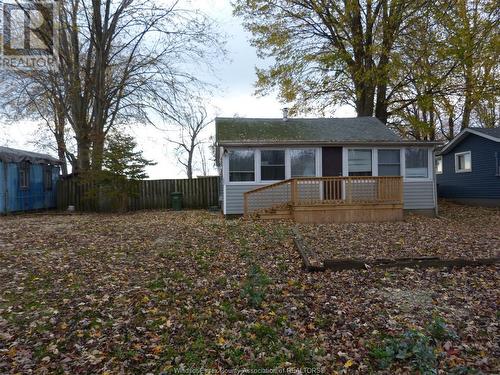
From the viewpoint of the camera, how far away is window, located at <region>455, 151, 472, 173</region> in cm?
1848

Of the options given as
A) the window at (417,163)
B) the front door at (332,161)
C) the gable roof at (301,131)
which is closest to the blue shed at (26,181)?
the gable roof at (301,131)

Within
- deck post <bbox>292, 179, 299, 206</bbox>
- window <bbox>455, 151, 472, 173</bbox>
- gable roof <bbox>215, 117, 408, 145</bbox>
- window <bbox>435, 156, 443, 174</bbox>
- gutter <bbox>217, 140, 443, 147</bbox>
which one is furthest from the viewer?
window <bbox>435, 156, 443, 174</bbox>

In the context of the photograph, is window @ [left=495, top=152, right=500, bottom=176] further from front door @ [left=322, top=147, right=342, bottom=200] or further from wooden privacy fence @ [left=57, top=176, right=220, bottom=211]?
wooden privacy fence @ [left=57, top=176, right=220, bottom=211]

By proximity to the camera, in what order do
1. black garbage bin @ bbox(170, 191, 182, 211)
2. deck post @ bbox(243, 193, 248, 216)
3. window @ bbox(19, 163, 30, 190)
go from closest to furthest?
1. deck post @ bbox(243, 193, 248, 216)
2. window @ bbox(19, 163, 30, 190)
3. black garbage bin @ bbox(170, 191, 182, 211)

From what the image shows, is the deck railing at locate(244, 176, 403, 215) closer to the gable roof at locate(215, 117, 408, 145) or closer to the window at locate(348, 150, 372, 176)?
the window at locate(348, 150, 372, 176)

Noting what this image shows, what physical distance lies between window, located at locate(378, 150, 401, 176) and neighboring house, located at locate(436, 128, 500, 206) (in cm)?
563

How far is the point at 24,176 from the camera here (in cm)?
1564

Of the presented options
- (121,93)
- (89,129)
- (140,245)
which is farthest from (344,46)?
(140,245)

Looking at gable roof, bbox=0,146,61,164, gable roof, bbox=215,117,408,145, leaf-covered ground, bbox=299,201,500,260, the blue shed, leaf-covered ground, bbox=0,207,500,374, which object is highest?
gable roof, bbox=215,117,408,145

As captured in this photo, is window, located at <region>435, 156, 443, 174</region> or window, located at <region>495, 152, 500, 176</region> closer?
window, located at <region>495, 152, 500, 176</region>

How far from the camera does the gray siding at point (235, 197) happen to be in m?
13.2

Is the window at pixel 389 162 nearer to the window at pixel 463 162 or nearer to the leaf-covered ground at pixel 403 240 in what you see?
the leaf-covered ground at pixel 403 240

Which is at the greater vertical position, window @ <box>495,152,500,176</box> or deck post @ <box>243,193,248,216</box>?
window @ <box>495,152,500,176</box>

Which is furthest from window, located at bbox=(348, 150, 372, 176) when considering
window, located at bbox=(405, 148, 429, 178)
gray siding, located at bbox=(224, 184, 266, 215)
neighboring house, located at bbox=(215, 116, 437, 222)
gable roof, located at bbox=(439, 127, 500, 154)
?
gable roof, located at bbox=(439, 127, 500, 154)
